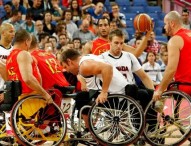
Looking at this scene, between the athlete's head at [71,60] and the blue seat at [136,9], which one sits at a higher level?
the blue seat at [136,9]

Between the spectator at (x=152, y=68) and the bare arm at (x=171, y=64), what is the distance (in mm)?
4592

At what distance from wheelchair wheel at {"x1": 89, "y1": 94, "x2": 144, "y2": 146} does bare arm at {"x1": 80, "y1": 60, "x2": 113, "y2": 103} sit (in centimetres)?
11

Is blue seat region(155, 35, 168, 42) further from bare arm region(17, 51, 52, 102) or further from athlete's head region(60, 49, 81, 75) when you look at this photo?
bare arm region(17, 51, 52, 102)

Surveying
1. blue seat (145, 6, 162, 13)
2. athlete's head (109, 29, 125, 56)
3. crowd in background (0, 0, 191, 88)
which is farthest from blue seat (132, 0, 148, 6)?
athlete's head (109, 29, 125, 56)

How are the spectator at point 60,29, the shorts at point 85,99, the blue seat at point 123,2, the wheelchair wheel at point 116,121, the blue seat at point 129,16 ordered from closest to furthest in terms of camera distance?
the wheelchair wheel at point 116,121 < the shorts at point 85,99 < the spectator at point 60,29 < the blue seat at point 129,16 < the blue seat at point 123,2

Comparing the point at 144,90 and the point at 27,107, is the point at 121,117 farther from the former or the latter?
the point at 27,107

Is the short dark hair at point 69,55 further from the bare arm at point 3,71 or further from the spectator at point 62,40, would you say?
the spectator at point 62,40

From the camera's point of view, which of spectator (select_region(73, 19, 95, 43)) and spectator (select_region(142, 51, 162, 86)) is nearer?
spectator (select_region(142, 51, 162, 86))

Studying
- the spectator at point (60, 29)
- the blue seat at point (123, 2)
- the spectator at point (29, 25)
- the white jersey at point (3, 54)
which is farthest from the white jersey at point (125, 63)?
the blue seat at point (123, 2)

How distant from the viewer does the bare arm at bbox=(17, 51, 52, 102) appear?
755 centimetres

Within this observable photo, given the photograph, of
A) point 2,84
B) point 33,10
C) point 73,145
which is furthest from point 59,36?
point 73,145

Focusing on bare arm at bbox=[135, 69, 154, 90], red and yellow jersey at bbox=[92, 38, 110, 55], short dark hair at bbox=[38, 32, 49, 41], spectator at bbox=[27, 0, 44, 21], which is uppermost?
spectator at bbox=[27, 0, 44, 21]

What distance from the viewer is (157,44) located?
545 inches

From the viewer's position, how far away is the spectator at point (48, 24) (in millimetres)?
14445
